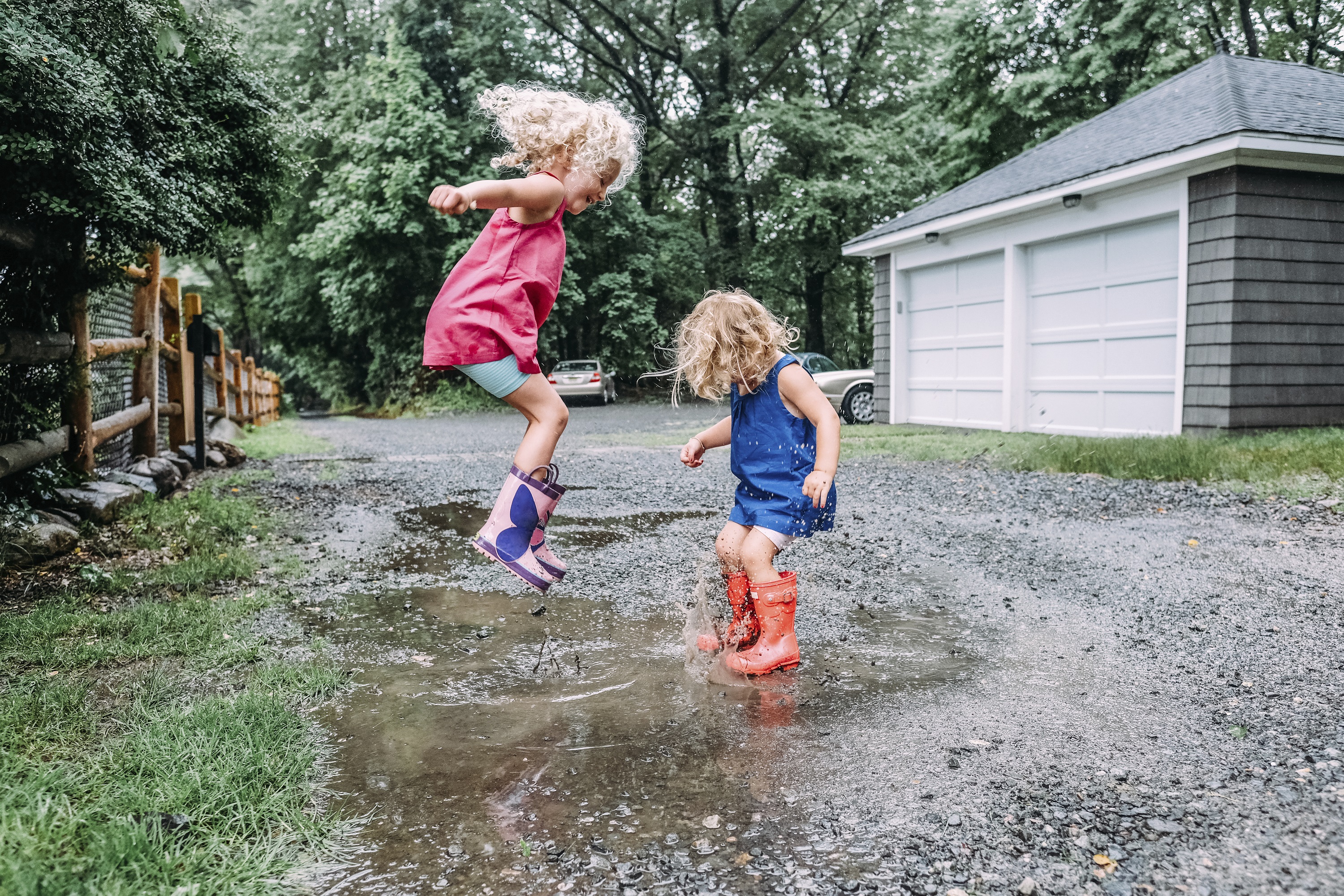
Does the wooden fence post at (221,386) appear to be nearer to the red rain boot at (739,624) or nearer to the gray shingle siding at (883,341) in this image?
the gray shingle siding at (883,341)

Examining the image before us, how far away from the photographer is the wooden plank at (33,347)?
167 inches

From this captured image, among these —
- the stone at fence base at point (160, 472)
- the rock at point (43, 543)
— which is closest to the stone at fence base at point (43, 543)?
the rock at point (43, 543)

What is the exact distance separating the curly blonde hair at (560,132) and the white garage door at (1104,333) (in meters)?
8.50

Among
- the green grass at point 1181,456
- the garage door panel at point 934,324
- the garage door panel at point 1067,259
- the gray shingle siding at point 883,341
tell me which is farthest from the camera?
the gray shingle siding at point 883,341

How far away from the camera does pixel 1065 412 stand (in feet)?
36.8

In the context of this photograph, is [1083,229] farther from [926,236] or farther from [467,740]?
[467,740]

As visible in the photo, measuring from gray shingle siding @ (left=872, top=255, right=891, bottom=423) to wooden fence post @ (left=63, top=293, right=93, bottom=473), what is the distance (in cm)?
1082

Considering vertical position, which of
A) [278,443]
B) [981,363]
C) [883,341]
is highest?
[883,341]

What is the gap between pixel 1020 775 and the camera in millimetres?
2090

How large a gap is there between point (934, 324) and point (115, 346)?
34.1 ft

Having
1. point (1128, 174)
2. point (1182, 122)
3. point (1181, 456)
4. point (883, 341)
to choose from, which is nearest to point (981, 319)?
point (883, 341)

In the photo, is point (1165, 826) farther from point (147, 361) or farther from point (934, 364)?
point (934, 364)

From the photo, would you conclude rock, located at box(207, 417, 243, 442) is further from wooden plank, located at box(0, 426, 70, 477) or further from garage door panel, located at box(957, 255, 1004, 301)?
garage door panel, located at box(957, 255, 1004, 301)

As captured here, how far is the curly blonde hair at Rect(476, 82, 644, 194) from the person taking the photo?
2863 mm
